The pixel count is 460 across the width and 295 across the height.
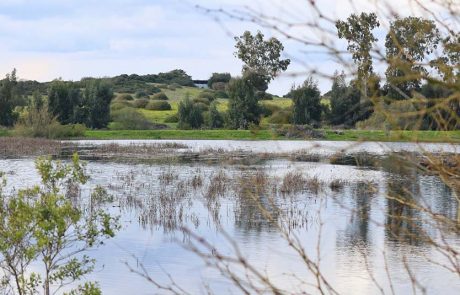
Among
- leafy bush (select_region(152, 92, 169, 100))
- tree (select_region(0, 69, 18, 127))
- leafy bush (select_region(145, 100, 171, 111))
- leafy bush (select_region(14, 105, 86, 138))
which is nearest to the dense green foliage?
tree (select_region(0, 69, 18, 127))

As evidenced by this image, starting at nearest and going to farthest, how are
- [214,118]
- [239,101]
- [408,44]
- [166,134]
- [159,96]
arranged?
1. [408,44]
2. [166,134]
3. [239,101]
4. [214,118]
5. [159,96]

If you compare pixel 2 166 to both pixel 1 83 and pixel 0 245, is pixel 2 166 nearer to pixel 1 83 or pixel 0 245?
pixel 0 245

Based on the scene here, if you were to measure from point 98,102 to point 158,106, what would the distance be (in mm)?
11516

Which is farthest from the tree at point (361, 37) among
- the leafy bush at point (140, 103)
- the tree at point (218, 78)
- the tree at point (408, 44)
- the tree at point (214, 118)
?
the tree at point (218, 78)

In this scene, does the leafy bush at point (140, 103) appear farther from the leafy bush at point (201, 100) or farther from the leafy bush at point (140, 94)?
the leafy bush at point (140, 94)

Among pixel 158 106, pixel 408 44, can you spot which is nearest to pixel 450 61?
pixel 408 44

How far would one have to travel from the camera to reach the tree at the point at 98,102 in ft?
196

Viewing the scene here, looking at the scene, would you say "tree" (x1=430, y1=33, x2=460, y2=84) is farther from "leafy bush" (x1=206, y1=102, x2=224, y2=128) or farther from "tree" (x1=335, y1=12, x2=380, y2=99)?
"leafy bush" (x1=206, y1=102, x2=224, y2=128)

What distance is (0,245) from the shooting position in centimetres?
852

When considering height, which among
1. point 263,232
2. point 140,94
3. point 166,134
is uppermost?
point 140,94

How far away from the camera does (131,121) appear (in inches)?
2328

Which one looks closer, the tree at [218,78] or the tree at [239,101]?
the tree at [239,101]

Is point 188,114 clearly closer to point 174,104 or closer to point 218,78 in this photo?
point 174,104

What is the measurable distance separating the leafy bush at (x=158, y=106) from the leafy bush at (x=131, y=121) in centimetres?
1009
